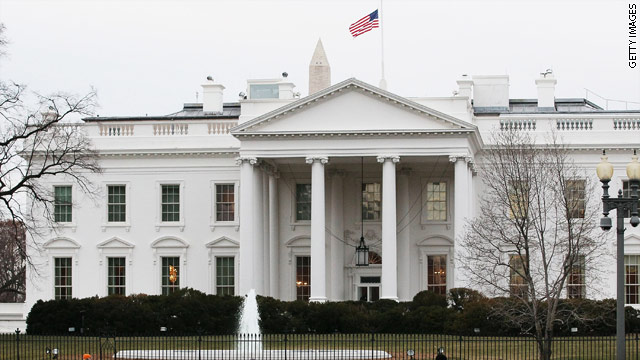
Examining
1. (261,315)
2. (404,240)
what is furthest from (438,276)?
(261,315)

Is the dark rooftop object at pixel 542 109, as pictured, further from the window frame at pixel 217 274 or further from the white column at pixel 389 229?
the window frame at pixel 217 274

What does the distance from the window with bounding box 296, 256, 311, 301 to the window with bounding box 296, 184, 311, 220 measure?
2.05 metres

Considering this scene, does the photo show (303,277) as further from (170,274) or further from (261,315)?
(261,315)

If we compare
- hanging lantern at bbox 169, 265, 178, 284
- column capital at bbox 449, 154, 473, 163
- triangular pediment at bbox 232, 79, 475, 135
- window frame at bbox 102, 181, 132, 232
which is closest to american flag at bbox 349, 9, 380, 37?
triangular pediment at bbox 232, 79, 475, 135

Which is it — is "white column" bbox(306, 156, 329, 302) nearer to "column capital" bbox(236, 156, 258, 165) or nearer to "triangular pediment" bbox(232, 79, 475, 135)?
"triangular pediment" bbox(232, 79, 475, 135)

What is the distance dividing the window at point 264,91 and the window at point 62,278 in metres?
13.6

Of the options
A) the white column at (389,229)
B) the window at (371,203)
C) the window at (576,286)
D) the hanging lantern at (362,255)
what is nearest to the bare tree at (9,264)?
the window at (371,203)

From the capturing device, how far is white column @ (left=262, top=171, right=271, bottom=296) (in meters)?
54.0

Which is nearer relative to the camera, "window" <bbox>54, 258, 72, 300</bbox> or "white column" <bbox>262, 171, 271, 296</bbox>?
"white column" <bbox>262, 171, 271, 296</bbox>

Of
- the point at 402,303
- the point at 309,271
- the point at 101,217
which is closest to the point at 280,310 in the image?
the point at 402,303

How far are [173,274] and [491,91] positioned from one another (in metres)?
19.4

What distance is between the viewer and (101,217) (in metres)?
57.2

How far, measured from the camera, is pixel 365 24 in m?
53.9

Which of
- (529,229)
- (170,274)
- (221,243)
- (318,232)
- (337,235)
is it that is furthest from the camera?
(170,274)
